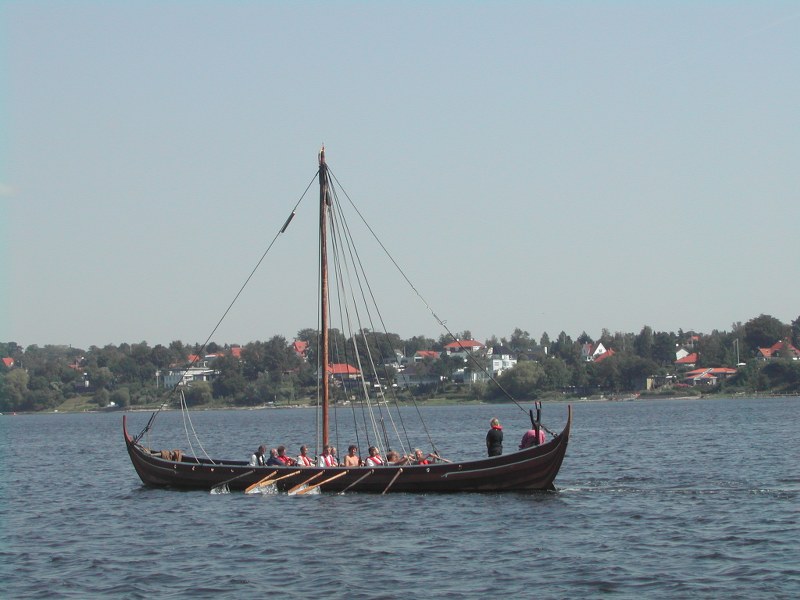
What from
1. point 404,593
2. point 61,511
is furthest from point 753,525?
point 61,511

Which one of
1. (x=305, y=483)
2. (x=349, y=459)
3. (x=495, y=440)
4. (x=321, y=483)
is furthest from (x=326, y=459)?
(x=495, y=440)

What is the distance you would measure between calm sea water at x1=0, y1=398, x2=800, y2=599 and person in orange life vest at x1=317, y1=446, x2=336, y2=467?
1625 mm

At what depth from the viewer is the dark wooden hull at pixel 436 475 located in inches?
1551

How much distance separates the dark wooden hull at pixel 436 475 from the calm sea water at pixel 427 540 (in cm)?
54

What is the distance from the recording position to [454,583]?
85.1 ft

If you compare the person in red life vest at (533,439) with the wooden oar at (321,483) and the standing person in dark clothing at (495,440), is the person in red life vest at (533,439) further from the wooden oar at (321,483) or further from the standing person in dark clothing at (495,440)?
the wooden oar at (321,483)

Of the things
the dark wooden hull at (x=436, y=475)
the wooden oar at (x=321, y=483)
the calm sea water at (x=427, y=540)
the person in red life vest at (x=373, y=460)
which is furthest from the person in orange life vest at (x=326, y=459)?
the calm sea water at (x=427, y=540)

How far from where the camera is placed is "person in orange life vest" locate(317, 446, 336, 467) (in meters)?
43.1

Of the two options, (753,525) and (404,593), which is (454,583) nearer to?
(404,593)

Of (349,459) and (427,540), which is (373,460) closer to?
(349,459)

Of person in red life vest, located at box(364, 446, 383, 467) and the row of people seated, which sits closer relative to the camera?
the row of people seated

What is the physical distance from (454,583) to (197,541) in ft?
33.3

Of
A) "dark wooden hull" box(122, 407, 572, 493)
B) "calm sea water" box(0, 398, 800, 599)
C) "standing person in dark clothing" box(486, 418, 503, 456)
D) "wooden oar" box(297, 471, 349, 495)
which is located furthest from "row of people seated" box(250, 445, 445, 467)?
"standing person in dark clothing" box(486, 418, 503, 456)

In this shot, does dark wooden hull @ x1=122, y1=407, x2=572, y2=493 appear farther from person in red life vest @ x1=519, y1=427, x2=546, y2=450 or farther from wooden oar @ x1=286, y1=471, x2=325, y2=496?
person in red life vest @ x1=519, y1=427, x2=546, y2=450
